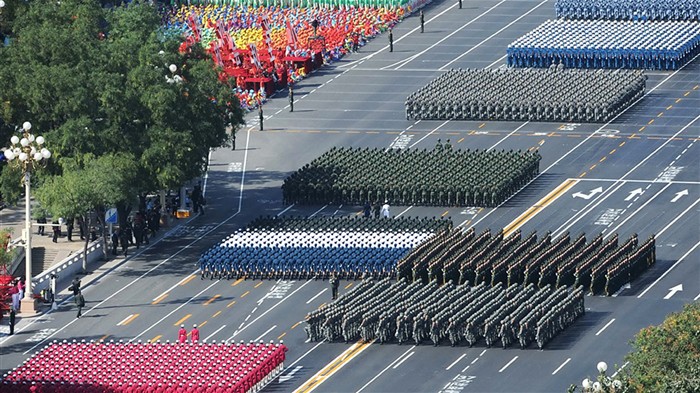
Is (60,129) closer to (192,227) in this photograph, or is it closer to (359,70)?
(192,227)

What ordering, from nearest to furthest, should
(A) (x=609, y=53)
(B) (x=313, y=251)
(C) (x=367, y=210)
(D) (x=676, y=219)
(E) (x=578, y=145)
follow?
(B) (x=313, y=251)
(D) (x=676, y=219)
(C) (x=367, y=210)
(E) (x=578, y=145)
(A) (x=609, y=53)

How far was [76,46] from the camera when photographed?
6216 inches

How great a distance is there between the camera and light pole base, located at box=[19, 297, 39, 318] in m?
144

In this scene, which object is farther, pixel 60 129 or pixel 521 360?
pixel 60 129

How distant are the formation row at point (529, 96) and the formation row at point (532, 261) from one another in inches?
1296

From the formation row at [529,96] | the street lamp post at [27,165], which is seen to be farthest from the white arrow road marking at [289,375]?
the formation row at [529,96]

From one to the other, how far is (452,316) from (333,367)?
291 inches

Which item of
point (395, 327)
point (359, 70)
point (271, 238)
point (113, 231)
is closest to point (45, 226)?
point (113, 231)

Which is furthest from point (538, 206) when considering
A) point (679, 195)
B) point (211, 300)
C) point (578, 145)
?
point (211, 300)

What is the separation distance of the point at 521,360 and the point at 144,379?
A: 19541 millimetres

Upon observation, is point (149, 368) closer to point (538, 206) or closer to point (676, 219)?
point (538, 206)

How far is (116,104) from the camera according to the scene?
15488 centimetres

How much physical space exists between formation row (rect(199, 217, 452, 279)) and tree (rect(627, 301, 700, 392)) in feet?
88.4

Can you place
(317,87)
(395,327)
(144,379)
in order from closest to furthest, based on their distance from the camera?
(144,379) < (395,327) < (317,87)
